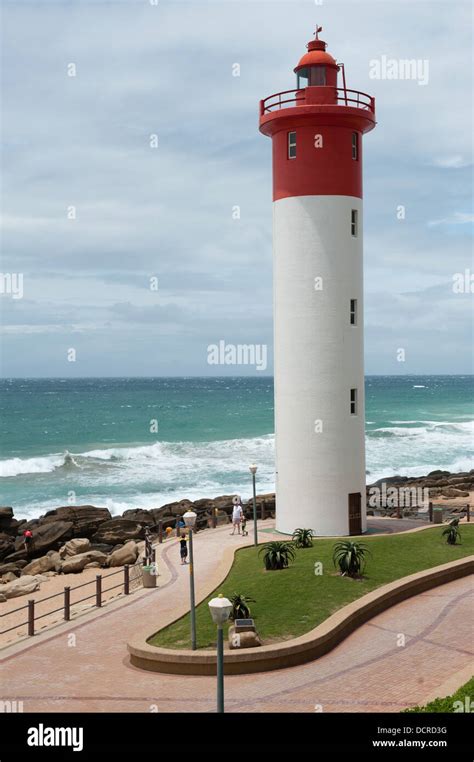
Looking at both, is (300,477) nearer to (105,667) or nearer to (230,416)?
(105,667)

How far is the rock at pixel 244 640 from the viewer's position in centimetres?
1720

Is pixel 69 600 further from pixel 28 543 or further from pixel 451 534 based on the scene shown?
pixel 28 543

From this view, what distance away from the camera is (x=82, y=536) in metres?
38.5

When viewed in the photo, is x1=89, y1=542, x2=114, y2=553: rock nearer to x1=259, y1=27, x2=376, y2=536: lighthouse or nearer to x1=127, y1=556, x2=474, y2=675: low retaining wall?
x1=259, y1=27, x2=376, y2=536: lighthouse

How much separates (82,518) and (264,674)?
2462cm

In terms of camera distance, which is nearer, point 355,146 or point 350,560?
point 350,560

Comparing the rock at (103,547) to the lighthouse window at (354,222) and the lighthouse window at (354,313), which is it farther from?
the lighthouse window at (354,222)

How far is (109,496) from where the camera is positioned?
5834 centimetres

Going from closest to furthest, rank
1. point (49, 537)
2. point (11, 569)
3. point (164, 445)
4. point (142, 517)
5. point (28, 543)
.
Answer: point (11, 569)
point (28, 543)
point (49, 537)
point (142, 517)
point (164, 445)

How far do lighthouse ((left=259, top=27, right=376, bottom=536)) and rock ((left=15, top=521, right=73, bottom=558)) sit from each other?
12743mm

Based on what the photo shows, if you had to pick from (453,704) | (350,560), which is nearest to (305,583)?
(350,560)

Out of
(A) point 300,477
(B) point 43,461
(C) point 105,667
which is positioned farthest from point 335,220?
(B) point 43,461

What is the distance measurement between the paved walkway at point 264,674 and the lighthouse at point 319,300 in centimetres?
713
